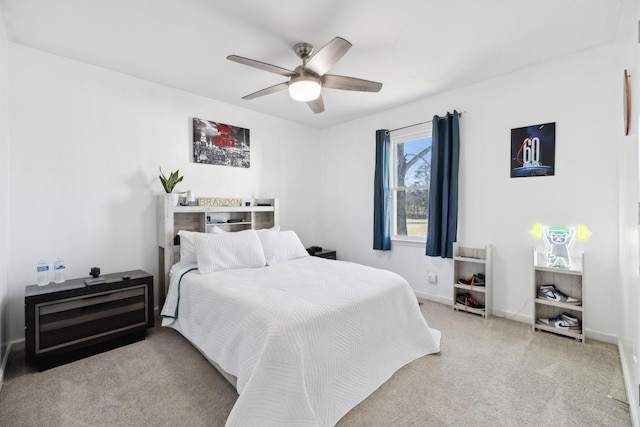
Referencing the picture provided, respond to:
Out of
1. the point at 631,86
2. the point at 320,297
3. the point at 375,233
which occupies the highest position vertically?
the point at 631,86

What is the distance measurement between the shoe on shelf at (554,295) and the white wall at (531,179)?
0.45 feet

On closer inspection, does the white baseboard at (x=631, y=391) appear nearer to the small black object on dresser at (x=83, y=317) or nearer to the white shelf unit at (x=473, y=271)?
the white shelf unit at (x=473, y=271)

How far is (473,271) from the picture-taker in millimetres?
3344

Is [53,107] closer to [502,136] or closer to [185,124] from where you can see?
[185,124]

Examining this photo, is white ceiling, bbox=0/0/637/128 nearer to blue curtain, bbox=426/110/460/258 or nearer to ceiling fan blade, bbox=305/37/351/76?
ceiling fan blade, bbox=305/37/351/76

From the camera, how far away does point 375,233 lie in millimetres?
4113

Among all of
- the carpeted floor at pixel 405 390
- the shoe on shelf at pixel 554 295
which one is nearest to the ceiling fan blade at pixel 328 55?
the carpeted floor at pixel 405 390

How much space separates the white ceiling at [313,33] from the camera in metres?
1.99

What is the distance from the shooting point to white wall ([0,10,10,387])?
2136 mm

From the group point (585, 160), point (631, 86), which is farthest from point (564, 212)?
point (631, 86)

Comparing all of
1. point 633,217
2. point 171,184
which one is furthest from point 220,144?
point 633,217

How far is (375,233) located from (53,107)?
12.5 feet

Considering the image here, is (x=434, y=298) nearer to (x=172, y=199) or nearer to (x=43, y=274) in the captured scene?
(x=172, y=199)

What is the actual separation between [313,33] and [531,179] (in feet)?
8.37
